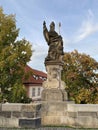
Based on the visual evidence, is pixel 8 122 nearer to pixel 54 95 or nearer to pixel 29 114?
pixel 29 114

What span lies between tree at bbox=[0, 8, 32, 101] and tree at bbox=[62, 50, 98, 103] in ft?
41.9

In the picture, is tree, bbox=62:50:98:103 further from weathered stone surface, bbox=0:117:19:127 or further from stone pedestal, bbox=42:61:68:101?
weathered stone surface, bbox=0:117:19:127

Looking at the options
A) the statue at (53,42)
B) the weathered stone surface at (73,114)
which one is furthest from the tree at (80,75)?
the weathered stone surface at (73,114)

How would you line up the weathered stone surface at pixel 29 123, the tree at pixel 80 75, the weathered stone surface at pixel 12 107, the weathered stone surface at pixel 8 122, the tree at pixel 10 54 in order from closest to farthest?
the weathered stone surface at pixel 29 123, the weathered stone surface at pixel 8 122, the weathered stone surface at pixel 12 107, the tree at pixel 10 54, the tree at pixel 80 75

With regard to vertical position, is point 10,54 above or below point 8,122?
above

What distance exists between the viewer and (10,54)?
19.5m

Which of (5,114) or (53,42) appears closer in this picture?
(5,114)

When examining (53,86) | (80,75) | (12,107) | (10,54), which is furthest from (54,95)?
(80,75)

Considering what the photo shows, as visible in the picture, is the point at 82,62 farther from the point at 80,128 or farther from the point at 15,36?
the point at 80,128

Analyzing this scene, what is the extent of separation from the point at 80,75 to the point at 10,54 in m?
15.6

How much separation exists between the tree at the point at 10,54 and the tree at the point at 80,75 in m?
12.8

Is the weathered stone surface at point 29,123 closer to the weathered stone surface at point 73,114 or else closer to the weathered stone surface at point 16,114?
the weathered stone surface at point 16,114

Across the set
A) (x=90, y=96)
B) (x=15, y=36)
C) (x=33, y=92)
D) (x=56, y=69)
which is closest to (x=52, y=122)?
(x=56, y=69)

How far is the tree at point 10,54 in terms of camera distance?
62.1 ft
